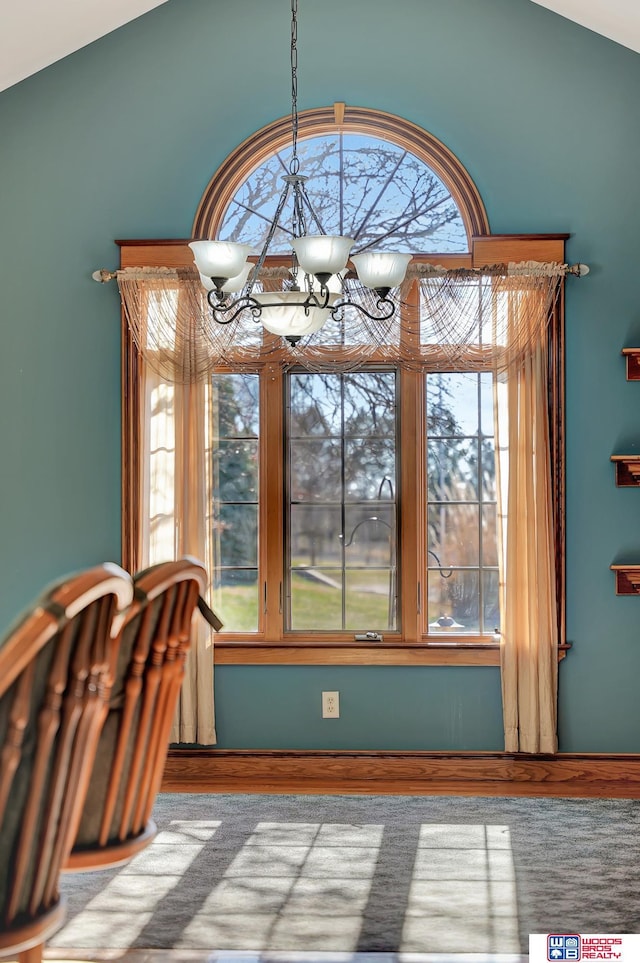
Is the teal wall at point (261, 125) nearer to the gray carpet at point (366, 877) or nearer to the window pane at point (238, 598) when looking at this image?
the window pane at point (238, 598)

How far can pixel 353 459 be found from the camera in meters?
4.60

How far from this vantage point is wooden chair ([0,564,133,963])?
1527 millimetres

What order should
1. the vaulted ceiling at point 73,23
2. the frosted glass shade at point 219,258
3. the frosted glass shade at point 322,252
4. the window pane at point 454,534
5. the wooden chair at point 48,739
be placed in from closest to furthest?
the wooden chair at point 48,739 → the frosted glass shade at point 322,252 → the frosted glass shade at point 219,258 → the vaulted ceiling at point 73,23 → the window pane at point 454,534

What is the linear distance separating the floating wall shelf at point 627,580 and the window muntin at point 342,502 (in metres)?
0.98

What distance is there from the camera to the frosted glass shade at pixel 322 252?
2.66 metres

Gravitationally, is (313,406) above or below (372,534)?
above

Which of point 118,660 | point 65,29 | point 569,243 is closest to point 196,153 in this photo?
point 65,29

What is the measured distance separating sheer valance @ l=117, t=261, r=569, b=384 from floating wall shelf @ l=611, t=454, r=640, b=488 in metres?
0.62

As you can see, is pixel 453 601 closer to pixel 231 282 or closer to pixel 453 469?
pixel 453 469

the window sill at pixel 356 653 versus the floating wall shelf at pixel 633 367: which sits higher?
the floating wall shelf at pixel 633 367

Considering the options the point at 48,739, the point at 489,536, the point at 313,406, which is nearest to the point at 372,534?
the point at 489,536

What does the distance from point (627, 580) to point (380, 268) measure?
7.24ft

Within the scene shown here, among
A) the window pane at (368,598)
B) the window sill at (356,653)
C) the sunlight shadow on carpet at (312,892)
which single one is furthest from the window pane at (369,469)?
the sunlight shadow on carpet at (312,892)

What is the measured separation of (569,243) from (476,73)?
0.87m
